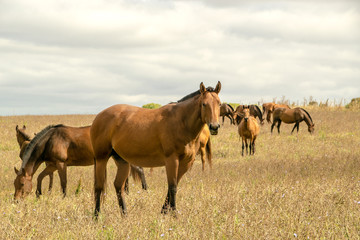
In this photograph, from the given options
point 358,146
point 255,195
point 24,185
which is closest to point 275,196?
point 255,195

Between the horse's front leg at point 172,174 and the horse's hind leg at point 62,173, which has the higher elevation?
the horse's front leg at point 172,174

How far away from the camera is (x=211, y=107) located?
5.73 metres

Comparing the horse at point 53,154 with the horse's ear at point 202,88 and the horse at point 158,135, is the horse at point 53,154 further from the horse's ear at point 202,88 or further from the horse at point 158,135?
the horse's ear at point 202,88

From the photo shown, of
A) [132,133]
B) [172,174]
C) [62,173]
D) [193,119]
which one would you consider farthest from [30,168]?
[193,119]

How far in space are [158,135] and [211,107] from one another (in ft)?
3.49

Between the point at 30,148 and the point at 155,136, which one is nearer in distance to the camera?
the point at 155,136

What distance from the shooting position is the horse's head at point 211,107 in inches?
221

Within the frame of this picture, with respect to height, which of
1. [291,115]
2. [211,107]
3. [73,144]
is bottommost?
[73,144]

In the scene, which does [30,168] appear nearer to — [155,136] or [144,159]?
[144,159]

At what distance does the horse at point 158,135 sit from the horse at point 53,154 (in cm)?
261

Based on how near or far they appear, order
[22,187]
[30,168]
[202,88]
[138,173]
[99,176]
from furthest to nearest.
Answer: [138,173] → [30,168] → [22,187] → [99,176] → [202,88]

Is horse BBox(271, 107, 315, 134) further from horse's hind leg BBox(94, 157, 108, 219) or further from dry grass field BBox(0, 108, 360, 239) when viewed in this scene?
horse's hind leg BBox(94, 157, 108, 219)

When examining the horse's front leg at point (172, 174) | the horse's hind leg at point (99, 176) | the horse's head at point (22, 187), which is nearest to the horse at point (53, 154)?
the horse's head at point (22, 187)

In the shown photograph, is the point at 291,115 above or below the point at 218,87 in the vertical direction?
below
